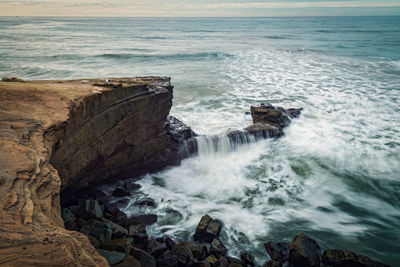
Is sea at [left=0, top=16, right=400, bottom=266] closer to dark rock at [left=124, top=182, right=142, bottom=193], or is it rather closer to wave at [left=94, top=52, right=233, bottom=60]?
dark rock at [left=124, top=182, right=142, bottom=193]

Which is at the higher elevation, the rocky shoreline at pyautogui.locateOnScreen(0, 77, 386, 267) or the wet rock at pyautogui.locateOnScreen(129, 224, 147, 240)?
the rocky shoreline at pyautogui.locateOnScreen(0, 77, 386, 267)

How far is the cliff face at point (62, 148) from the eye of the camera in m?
2.23

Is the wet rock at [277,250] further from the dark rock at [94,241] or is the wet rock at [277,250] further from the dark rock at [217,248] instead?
the dark rock at [94,241]

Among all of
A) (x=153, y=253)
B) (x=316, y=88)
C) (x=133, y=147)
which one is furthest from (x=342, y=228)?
(x=316, y=88)

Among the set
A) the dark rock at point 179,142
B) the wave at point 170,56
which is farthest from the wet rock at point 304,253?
the wave at point 170,56

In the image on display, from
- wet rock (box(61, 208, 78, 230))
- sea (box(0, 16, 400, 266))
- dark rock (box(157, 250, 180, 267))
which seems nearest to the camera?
dark rock (box(157, 250, 180, 267))

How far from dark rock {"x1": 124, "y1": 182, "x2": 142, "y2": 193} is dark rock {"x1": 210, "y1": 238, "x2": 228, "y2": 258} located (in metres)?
2.60

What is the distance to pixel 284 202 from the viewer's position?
22.4 ft

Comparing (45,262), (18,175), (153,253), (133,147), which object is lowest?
(153,253)

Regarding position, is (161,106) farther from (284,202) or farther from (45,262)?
(45,262)

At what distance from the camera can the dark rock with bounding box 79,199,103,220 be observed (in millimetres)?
5113

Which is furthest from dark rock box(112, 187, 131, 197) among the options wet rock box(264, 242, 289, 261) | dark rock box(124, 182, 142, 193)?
wet rock box(264, 242, 289, 261)

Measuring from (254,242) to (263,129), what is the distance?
5.09 meters

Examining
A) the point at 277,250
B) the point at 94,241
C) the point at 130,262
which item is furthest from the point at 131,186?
the point at 277,250
